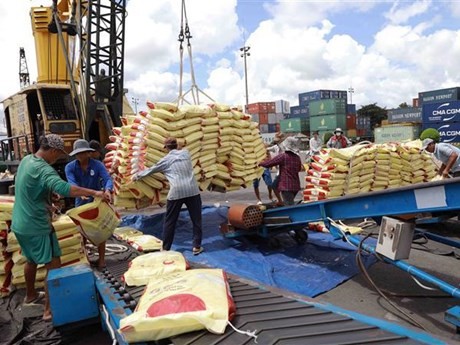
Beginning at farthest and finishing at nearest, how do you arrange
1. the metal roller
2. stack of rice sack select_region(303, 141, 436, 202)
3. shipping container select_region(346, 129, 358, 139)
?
shipping container select_region(346, 129, 358, 139)
stack of rice sack select_region(303, 141, 436, 202)
the metal roller

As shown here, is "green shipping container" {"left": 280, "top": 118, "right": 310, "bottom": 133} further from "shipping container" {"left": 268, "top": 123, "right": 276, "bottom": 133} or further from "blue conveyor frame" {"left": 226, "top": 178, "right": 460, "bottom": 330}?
"blue conveyor frame" {"left": 226, "top": 178, "right": 460, "bottom": 330}

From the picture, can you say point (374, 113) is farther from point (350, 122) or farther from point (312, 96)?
point (350, 122)

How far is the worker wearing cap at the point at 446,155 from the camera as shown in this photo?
20.2 ft

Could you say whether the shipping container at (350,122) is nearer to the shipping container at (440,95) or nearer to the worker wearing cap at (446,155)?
the shipping container at (440,95)

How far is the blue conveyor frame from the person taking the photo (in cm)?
279

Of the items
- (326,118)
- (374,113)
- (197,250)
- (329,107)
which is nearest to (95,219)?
(197,250)

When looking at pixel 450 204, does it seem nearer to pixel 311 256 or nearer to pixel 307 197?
pixel 311 256

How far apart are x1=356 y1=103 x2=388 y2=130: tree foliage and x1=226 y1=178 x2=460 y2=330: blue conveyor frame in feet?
174

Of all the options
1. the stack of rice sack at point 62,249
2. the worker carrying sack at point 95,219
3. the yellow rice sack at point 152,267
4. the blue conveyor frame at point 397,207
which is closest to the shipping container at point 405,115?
the blue conveyor frame at point 397,207

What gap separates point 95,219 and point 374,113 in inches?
2251

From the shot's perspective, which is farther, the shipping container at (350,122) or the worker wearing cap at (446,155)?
the shipping container at (350,122)

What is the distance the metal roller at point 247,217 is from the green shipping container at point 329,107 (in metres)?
39.6

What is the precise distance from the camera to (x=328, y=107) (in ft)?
143

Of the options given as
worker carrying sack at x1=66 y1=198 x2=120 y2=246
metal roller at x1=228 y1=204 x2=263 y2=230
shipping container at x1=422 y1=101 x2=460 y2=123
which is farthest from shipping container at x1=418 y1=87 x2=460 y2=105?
worker carrying sack at x1=66 y1=198 x2=120 y2=246
